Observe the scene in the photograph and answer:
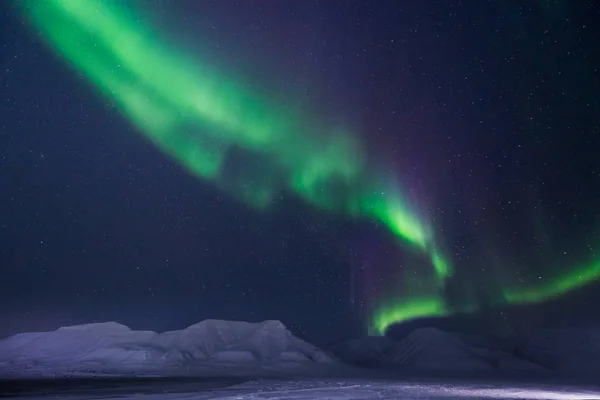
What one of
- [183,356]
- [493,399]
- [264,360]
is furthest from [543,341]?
[493,399]

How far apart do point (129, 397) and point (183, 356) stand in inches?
6128

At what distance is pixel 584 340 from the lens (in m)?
146

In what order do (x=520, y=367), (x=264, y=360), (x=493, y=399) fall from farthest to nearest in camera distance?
1. (x=264, y=360)
2. (x=520, y=367)
3. (x=493, y=399)

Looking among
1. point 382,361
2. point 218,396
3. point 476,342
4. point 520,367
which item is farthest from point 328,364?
point 218,396

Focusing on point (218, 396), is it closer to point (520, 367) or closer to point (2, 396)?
point (2, 396)

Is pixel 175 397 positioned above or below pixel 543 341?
below

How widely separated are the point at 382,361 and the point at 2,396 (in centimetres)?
14838

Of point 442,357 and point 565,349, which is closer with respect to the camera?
point 565,349

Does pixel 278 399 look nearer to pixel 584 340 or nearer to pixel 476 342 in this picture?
pixel 584 340

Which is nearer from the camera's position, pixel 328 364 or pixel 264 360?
pixel 328 364

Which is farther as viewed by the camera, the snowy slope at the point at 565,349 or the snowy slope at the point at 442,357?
the snowy slope at the point at 442,357

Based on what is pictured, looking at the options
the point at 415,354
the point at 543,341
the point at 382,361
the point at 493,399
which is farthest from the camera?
the point at 382,361

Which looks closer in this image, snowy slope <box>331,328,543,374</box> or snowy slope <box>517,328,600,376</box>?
snowy slope <box>517,328,600,376</box>

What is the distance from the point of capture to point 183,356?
198875 mm
